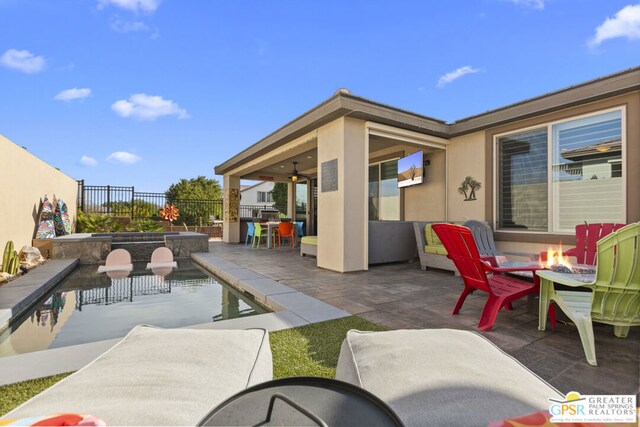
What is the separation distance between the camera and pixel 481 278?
2.81 metres

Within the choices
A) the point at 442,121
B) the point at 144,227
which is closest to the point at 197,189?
the point at 144,227

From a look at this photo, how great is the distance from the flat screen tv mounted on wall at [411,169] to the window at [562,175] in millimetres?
1641

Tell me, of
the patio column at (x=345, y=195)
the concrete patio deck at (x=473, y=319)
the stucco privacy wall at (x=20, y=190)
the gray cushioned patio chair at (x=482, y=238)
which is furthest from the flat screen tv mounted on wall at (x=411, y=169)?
the stucco privacy wall at (x=20, y=190)

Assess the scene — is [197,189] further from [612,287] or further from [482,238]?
[612,287]

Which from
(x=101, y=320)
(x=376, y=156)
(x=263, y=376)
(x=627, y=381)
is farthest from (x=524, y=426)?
(x=376, y=156)

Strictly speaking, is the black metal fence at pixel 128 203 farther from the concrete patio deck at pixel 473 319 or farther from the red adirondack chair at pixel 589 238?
the red adirondack chair at pixel 589 238

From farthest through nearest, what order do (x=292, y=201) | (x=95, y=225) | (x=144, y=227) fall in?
1. (x=292, y=201)
2. (x=144, y=227)
3. (x=95, y=225)

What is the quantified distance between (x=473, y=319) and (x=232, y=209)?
1018cm

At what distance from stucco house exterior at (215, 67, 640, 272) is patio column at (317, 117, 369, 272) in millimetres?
20

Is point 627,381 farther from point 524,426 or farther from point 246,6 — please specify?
point 246,6

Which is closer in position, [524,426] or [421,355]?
[524,426]

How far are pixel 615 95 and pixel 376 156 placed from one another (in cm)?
497

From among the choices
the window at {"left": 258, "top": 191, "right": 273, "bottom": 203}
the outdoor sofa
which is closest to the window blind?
the outdoor sofa

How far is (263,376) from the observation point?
3.43 ft
